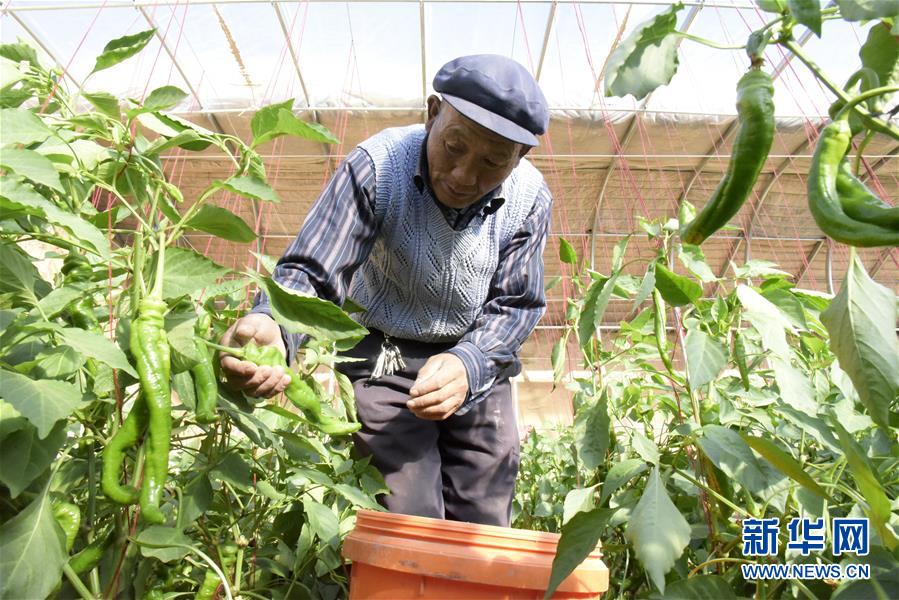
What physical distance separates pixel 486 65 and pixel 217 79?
19.3 ft

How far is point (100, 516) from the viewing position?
39.8 inches

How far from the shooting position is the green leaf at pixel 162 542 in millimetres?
817

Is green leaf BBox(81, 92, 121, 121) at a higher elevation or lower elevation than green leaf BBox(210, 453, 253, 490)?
higher

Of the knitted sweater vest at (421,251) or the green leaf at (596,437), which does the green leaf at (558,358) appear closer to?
the knitted sweater vest at (421,251)

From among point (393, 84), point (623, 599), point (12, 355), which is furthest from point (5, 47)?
point (393, 84)

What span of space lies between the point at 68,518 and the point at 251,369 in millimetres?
270

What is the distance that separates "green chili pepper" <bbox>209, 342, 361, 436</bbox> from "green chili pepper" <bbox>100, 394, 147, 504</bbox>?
114 millimetres

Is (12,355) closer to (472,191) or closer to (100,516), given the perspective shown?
(100,516)

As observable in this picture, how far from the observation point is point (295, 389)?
96 cm

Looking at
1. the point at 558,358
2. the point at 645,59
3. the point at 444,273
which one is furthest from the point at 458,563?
the point at 558,358

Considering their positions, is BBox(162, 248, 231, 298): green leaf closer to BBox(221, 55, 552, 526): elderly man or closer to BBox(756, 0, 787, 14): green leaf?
BBox(221, 55, 552, 526): elderly man

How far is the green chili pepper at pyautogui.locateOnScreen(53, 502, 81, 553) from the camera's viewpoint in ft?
2.78

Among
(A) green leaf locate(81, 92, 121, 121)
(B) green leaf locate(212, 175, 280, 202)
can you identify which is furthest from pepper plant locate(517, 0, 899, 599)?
(A) green leaf locate(81, 92, 121, 121)

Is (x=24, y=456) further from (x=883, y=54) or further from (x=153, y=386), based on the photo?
(x=883, y=54)
